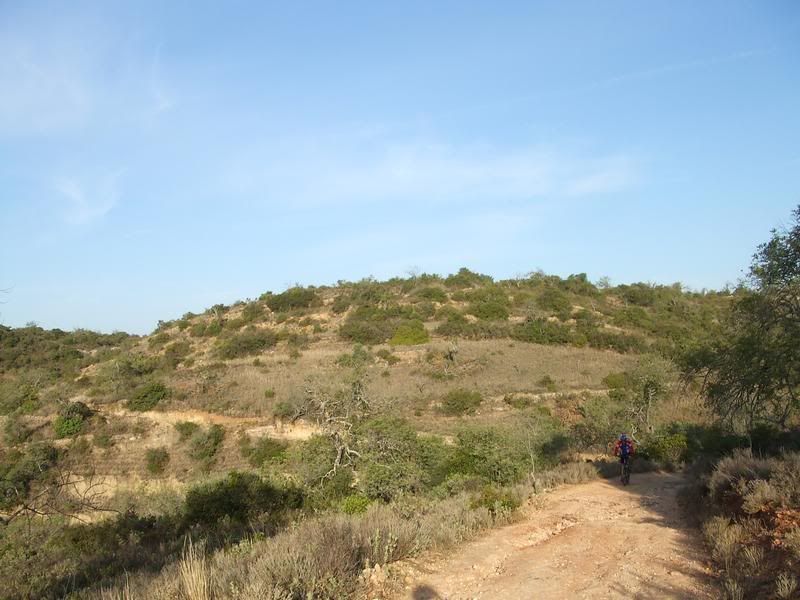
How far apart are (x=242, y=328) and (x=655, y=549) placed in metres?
52.0

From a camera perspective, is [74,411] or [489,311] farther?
[489,311]

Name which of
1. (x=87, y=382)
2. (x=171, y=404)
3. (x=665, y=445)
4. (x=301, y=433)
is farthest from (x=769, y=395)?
(x=87, y=382)

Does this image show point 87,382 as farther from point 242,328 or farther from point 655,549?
point 655,549

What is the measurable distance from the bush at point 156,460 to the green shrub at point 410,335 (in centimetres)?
2349

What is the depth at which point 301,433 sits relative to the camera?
2998cm

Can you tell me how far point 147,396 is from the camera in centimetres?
3453

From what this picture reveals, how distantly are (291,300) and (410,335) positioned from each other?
19.5 m

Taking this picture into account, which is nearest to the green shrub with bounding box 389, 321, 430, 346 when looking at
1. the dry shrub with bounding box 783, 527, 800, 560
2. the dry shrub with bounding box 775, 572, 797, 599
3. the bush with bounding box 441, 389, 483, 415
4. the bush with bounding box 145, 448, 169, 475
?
the bush with bounding box 441, 389, 483, 415

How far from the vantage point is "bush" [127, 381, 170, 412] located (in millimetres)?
34000

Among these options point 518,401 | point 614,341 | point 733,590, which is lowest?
point 518,401

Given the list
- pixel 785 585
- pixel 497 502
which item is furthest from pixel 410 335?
pixel 785 585

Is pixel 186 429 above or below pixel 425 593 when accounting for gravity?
below

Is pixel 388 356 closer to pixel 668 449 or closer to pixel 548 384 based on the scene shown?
pixel 548 384

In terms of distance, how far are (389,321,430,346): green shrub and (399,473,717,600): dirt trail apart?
36.9 metres
